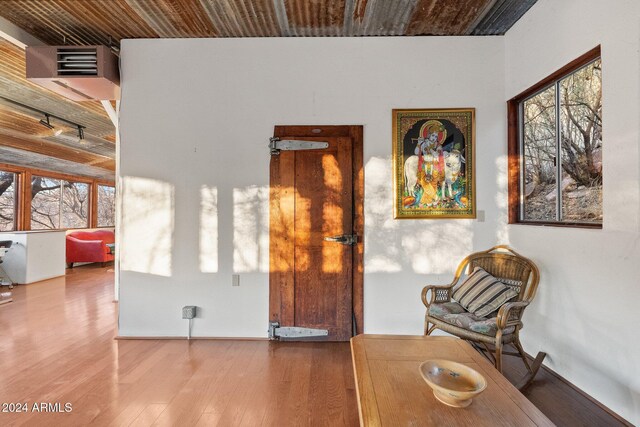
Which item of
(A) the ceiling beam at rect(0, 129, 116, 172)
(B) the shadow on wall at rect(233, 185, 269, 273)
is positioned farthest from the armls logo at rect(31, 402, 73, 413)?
(A) the ceiling beam at rect(0, 129, 116, 172)

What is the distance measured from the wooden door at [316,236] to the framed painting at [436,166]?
48 cm

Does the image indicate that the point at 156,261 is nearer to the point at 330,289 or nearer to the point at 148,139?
the point at 148,139

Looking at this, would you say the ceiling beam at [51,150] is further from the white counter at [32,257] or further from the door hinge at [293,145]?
the door hinge at [293,145]

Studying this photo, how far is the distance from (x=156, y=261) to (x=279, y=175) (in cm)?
148

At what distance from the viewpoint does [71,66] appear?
2.95m

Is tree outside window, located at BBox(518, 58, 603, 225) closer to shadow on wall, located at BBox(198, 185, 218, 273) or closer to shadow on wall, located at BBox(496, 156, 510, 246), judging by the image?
shadow on wall, located at BBox(496, 156, 510, 246)

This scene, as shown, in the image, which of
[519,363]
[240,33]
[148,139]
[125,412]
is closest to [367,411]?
[125,412]

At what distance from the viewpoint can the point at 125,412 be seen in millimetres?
1952

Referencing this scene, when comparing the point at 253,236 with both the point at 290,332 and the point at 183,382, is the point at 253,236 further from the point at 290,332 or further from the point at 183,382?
the point at 183,382

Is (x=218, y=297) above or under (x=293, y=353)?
above

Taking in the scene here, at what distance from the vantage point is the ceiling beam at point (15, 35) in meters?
2.81

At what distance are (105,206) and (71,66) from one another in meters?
7.26

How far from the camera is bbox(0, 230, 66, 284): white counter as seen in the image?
17.9 ft

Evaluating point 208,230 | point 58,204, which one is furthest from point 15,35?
point 58,204
